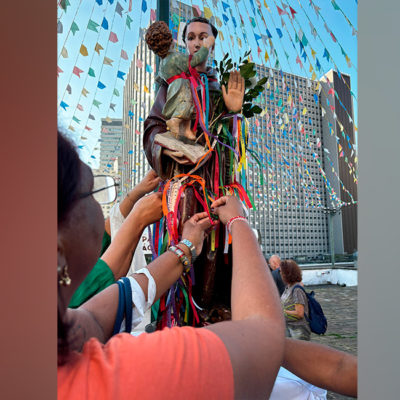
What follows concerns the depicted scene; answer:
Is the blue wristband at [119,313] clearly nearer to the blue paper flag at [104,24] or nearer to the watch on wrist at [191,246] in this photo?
the watch on wrist at [191,246]

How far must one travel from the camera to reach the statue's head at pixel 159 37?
1.06 meters

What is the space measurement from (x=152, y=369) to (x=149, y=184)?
2.91 feet

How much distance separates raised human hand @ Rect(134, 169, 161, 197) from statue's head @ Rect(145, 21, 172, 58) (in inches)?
17.6

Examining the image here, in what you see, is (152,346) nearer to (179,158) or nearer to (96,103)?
(179,158)

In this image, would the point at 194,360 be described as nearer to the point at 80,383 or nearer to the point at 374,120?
the point at 80,383

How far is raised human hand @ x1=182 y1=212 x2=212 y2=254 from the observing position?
93 centimetres

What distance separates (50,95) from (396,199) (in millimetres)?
281

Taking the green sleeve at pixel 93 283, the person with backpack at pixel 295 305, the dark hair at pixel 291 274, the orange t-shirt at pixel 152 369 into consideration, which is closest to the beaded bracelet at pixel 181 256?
the green sleeve at pixel 93 283

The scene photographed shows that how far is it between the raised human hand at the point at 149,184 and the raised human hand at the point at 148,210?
0.50ft

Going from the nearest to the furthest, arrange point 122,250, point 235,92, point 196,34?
point 122,250 → point 235,92 → point 196,34

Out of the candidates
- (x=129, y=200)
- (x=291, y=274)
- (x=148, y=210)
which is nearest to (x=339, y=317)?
(x=291, y=274)

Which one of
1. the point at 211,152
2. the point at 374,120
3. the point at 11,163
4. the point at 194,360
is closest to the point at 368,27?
the point at 374,120

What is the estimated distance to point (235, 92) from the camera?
1.05m

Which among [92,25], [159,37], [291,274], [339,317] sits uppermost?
[92,25]
